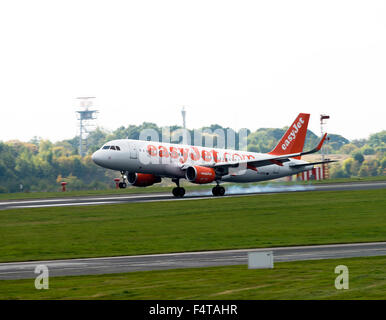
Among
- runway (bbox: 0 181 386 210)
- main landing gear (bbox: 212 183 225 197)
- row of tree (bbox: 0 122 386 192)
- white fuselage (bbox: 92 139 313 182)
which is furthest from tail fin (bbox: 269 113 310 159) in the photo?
row of tree (bbox: 0 122 386 192)

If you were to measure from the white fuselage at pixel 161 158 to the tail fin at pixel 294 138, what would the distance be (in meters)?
5.57

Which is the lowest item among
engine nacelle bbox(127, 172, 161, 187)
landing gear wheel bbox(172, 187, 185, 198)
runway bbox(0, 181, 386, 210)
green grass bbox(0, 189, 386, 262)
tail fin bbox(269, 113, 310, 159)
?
green grass bbox(0, 189, 386, 262)

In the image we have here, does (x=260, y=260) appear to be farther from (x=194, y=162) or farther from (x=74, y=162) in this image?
(x=74, y=162)

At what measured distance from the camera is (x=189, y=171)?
56.0m

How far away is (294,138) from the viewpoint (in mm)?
67250

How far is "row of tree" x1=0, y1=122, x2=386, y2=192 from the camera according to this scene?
101m

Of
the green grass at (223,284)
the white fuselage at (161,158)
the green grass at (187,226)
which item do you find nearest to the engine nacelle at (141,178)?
the white fuselage at (161,158)

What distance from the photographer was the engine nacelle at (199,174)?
55375mm

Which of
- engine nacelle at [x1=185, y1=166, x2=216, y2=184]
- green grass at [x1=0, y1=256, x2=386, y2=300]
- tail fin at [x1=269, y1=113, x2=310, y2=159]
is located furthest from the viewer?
tail fin at [x1=269, y1=113, x2=310, y2=159]

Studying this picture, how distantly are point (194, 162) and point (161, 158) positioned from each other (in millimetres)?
3758

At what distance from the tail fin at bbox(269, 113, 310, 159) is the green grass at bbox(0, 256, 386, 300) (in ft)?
148

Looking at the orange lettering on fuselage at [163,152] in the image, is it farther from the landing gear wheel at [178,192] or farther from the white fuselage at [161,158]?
the landing gear wheel at [178,192]

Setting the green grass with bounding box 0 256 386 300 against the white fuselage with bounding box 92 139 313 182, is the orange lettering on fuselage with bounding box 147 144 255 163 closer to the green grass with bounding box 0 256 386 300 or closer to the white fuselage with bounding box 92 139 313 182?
the white fuselage with bounding box 92 139 313 182
